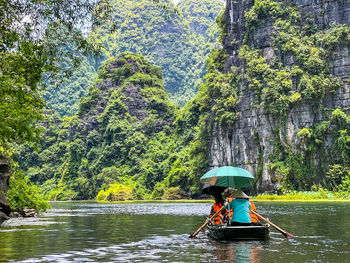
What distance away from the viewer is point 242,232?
14.6m

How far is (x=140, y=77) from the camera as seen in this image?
124m

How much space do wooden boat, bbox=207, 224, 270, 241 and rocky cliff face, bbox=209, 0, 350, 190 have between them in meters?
54.0

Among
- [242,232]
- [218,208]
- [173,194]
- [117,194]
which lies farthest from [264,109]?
[242,232]

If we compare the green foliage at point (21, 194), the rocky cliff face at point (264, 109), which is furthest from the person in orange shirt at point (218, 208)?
A: the rocky cliff face at point (264, 109)

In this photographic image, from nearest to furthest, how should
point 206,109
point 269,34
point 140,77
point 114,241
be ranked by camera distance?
1. point 114,241
2. point 269,34
3. point 206,109
4. point 140,77

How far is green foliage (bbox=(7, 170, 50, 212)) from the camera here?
2888 centimetres

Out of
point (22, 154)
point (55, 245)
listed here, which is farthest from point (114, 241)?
point (22, 154)

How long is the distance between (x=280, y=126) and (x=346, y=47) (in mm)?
14882

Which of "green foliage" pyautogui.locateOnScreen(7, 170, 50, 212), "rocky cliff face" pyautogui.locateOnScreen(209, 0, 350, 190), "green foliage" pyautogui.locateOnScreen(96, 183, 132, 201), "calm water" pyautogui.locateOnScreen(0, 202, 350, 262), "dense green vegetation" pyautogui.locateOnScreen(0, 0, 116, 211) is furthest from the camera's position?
"green foliage" pyautogui.locateOnScreen(96, 183, 132, 201)

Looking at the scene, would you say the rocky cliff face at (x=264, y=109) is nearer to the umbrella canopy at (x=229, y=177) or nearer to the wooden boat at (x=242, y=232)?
the umbrella canopy at (x=229, y=177)

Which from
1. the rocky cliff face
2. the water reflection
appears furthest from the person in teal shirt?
the rocky cliff face

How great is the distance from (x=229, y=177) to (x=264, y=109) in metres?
54.8

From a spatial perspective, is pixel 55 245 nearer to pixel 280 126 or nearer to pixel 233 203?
pixel 233 203

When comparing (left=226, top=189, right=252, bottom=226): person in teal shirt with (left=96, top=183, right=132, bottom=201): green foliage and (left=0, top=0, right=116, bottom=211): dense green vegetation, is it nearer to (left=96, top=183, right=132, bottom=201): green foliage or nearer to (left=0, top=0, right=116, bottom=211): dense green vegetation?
(left=0, top=0, right=116, bottom=211): dense green vegetation
